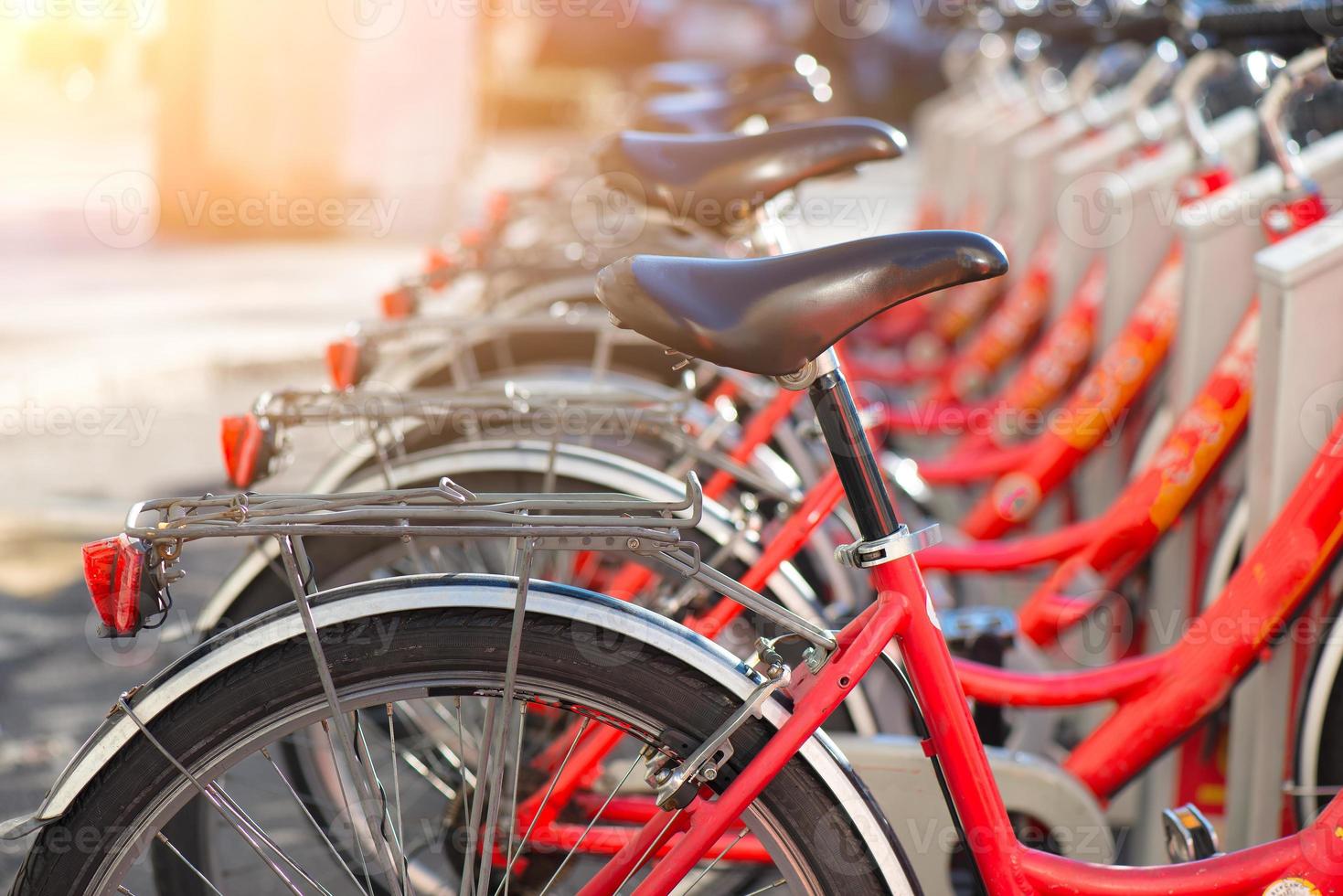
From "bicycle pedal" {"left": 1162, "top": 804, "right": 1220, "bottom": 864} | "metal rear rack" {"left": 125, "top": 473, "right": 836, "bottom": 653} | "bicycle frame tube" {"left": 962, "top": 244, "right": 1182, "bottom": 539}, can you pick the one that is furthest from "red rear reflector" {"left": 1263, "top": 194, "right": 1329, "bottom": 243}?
"metal rear rack" {"left": 125, "top": 473, "right": 836, "bottom": 653}

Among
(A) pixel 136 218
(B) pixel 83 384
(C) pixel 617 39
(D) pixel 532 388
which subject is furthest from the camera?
(C) pixel 617 39

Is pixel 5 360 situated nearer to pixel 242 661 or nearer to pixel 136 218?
pixel 136 218

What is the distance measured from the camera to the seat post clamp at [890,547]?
4.95 ft

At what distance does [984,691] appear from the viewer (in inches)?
90.0

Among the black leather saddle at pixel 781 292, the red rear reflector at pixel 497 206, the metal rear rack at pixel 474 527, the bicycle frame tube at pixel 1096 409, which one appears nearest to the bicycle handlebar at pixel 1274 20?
the bicycle frame tube at pixel 1096 409

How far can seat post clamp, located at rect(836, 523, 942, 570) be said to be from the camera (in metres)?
1.51

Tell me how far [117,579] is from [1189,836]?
138 centimetres

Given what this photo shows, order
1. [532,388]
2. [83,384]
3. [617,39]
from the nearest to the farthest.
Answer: [532,388] → [83,384] → [617,39]

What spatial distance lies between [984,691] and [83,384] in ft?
13.7

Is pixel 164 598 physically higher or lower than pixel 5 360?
lower

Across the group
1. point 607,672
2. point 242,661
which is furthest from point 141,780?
point 607,672

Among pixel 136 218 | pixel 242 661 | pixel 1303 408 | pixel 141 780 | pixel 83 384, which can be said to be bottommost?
pixel 141 780

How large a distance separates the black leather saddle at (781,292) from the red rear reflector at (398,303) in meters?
1.55

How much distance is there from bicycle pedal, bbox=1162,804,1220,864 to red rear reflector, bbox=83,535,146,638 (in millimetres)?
1330
